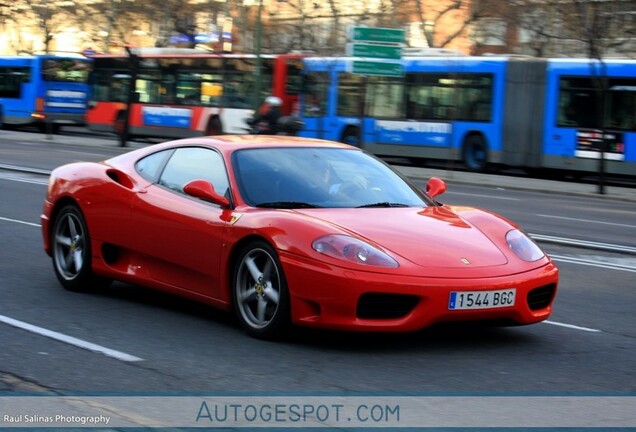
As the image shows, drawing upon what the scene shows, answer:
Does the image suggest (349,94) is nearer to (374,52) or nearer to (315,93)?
(315,93)

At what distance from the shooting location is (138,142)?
1682 inches

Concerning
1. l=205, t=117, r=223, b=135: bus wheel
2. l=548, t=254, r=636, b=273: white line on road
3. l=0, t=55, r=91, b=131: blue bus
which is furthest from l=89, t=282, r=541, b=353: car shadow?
l=0, t=55, r=91, b=131: blue bus

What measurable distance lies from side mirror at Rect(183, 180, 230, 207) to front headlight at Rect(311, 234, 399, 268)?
3.01ft

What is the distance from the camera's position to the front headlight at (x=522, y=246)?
7135 mm

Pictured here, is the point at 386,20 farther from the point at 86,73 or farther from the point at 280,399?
the point at 280,399

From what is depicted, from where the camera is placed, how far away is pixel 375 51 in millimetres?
27156

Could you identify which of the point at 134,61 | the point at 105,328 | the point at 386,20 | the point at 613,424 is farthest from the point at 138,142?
the point at 613,424

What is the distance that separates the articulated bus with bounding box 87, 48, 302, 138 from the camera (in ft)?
117

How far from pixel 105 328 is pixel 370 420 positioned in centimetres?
273

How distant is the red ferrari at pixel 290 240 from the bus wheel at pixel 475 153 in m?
23.2

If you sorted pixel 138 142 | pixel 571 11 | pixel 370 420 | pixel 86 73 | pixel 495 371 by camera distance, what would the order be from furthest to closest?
pixel 86 73
pixel 138 142
pixel 571 11
pixel 495 371
pixel 370 420

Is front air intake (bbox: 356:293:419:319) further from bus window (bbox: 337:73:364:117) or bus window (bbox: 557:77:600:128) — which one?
bus window (bbox: 337:73:364:117)

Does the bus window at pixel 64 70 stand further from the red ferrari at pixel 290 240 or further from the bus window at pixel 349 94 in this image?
the red ferrari at pixel 290 240

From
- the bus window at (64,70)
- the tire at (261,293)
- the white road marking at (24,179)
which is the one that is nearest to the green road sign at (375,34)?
the white road marking at (24,179)
